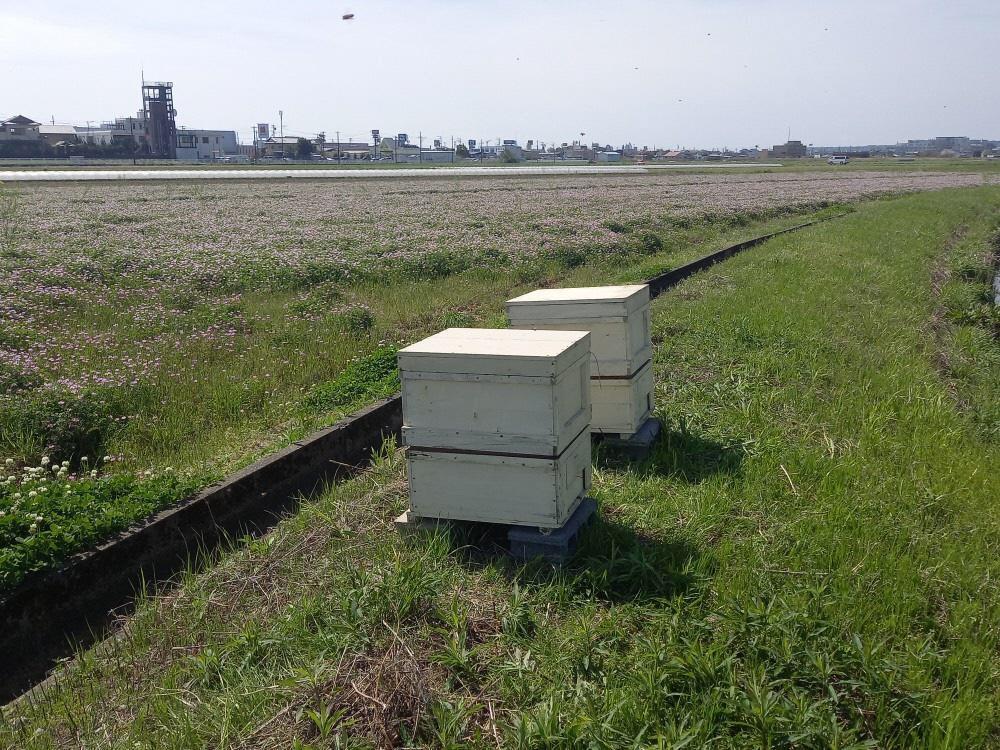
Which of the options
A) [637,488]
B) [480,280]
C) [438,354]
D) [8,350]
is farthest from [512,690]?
[480,280]

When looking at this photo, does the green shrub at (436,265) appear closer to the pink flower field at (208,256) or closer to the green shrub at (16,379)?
the pink flower field at (208,256)

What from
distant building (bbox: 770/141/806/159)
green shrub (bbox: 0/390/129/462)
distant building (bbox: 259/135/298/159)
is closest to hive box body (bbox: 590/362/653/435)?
green shrub (bbox: 0/390/129/462)

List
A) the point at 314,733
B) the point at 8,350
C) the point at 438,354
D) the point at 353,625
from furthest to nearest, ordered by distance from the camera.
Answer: the point at 8,350, the point at 438,354, the point at 353,625, the point at 314,733

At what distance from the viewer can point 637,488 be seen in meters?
5.12

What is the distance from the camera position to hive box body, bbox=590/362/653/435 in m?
5.57

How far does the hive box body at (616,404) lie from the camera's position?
5.57 metres

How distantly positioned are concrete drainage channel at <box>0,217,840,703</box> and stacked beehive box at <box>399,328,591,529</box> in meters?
1.54

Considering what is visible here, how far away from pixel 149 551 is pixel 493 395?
92.5 inches

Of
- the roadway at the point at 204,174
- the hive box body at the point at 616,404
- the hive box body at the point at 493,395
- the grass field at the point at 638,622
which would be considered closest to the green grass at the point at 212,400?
the grass field at the point at 638,622

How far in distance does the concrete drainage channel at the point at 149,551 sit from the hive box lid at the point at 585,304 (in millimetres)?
1760

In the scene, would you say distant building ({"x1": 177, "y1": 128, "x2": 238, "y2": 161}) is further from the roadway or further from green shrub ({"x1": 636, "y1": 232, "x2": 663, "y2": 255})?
green shrub ({"x1": 636, "y1": 232, "x2": 663, "y2": 255})

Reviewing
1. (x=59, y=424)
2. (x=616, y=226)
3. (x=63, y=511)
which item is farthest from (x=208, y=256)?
(x=616, y=226)

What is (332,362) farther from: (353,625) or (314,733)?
(314,733)

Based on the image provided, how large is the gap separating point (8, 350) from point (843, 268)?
1284 cm
